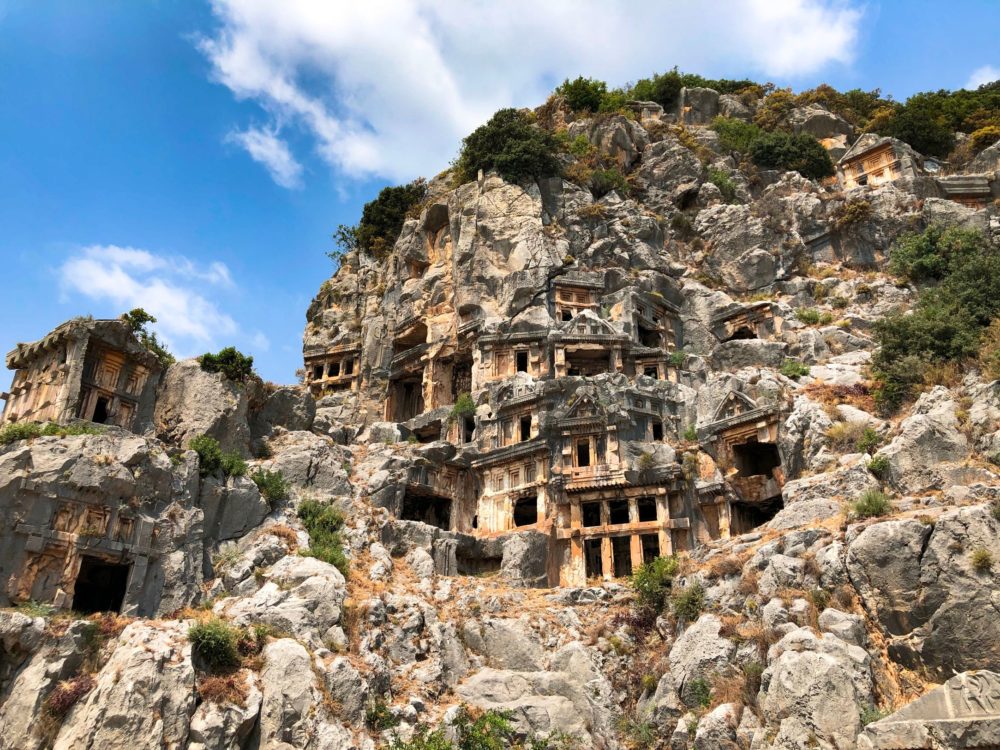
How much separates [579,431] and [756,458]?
9.21m

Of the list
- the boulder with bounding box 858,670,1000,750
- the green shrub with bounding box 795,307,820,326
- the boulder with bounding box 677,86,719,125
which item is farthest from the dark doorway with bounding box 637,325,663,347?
the boulder with bounding box 858,670,1000,750

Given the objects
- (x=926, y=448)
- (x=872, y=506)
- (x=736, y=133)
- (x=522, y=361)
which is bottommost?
(x=872, y=506)

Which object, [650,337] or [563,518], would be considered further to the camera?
[650,337]

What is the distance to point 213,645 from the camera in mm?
24141

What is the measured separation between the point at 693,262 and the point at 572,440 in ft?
74.5

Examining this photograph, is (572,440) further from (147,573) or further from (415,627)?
(147,573)

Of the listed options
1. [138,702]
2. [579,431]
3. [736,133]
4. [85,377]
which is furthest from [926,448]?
[736,133]

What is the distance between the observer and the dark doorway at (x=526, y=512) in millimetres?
44406

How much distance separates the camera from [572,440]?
4322 cm

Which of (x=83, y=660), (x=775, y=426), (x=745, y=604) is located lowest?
(x=83, y=660)

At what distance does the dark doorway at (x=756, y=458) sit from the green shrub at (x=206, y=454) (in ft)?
79.9

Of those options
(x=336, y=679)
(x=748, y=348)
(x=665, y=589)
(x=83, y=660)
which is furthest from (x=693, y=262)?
(x=83, y=660)

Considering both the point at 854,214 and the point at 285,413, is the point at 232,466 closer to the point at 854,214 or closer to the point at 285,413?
the point at 285,413

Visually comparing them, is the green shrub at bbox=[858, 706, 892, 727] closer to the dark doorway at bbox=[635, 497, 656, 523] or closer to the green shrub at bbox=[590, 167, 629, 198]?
the dark doorway at bbox=[635, 497, 656, 523]
